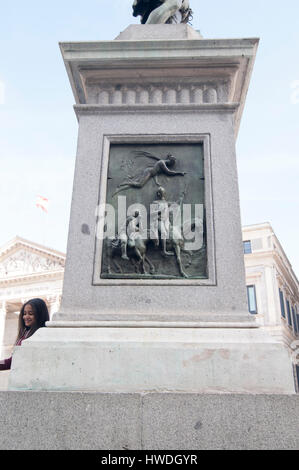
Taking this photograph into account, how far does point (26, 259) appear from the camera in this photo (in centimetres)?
5188

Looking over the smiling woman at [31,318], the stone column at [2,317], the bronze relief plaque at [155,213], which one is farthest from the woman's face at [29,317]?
the stone column at [2,317]

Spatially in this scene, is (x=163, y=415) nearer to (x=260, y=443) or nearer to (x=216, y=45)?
(x=260, y=443)

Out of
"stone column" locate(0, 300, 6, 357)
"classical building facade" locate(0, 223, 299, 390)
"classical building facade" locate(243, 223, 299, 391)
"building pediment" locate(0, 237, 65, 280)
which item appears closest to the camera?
"classical building facade" locate(243, 223, 299, 391)

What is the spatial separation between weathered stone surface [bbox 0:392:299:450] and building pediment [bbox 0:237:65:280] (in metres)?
44.5

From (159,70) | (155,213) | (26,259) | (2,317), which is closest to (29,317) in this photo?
(155,213)

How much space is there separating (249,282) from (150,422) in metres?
35.6

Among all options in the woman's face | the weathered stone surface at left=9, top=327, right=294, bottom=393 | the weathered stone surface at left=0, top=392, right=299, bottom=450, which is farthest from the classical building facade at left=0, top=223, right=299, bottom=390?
the weathered stone surface at left=0, top=392, right=299, bottom=450

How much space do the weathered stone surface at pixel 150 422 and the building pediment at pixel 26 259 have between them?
1753 inches

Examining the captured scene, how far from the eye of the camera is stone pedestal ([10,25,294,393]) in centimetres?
340

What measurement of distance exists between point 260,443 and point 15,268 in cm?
5175

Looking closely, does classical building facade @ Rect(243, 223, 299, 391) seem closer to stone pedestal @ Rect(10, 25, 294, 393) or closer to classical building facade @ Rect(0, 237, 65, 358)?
classical building facade @ Rect(0, 237, 65, 358)

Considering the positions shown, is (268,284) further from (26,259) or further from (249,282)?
(26,259)

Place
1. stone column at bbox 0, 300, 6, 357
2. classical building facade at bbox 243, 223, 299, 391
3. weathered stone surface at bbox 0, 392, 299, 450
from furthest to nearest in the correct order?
stone column at bbox 0, 300, 6, 357, classical building facade at bbox 243, 223, 299, 391, weathered stone surface at bbox 0, 392, 299, 450
